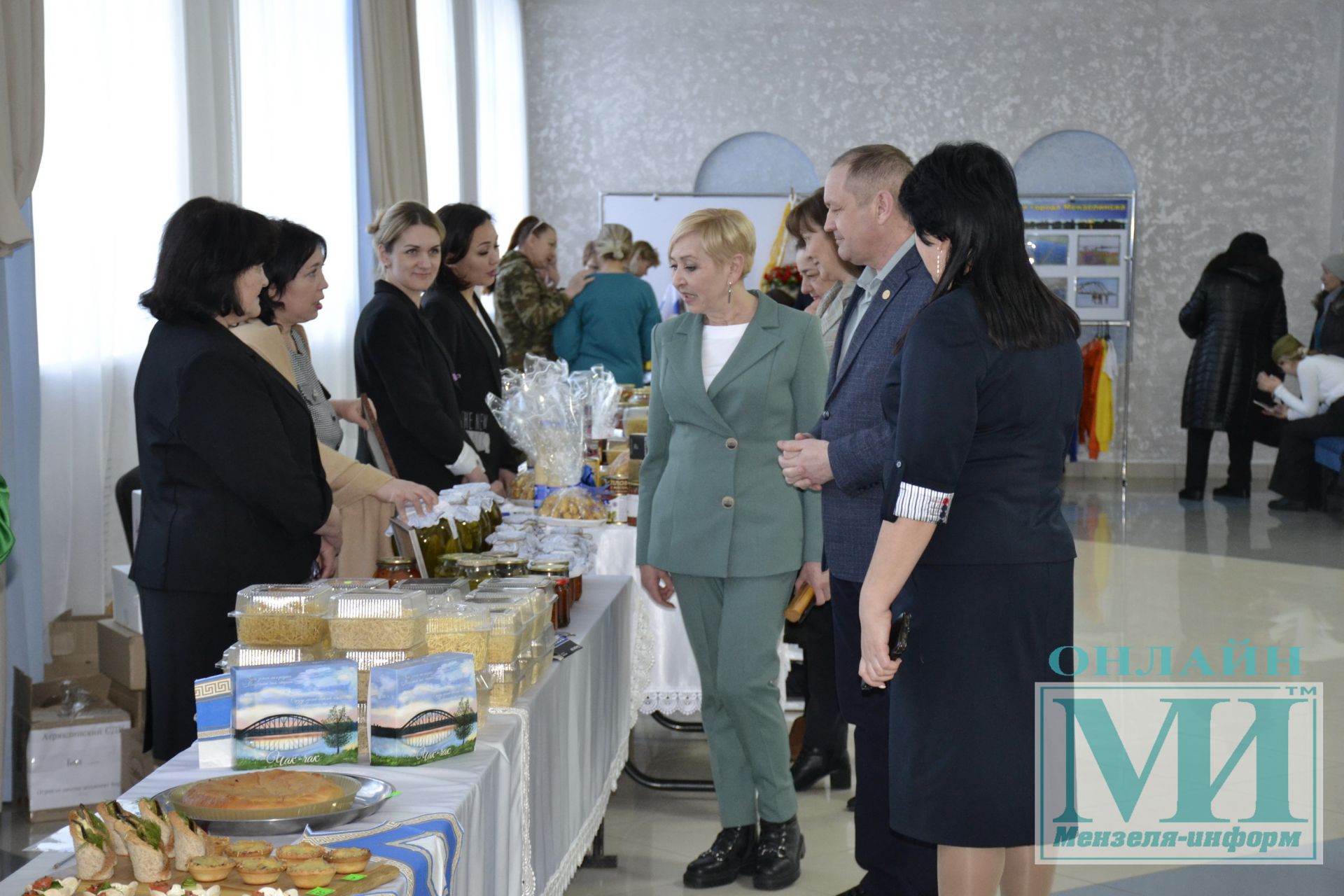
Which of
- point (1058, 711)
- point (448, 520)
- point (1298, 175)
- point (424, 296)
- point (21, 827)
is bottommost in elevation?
point (21, 827)

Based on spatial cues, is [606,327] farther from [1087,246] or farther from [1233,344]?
[1087,246]

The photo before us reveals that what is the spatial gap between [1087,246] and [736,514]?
30.0 feet

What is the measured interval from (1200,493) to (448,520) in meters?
8.82

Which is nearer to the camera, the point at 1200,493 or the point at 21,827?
the point at 21,827

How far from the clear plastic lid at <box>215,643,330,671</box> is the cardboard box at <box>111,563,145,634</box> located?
2149mm

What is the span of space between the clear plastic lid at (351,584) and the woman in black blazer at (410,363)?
1433mm

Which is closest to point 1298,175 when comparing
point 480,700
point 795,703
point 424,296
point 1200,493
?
point 1200,493

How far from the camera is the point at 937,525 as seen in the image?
1.97m

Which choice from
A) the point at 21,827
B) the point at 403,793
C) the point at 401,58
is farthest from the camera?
the point at 401,58

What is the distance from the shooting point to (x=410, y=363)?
3580mm

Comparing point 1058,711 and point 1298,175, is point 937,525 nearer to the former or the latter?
point 1058,711

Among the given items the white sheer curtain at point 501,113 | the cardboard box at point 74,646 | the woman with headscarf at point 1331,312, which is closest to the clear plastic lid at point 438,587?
the cardboard box at point 74,646

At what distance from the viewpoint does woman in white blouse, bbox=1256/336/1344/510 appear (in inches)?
371
